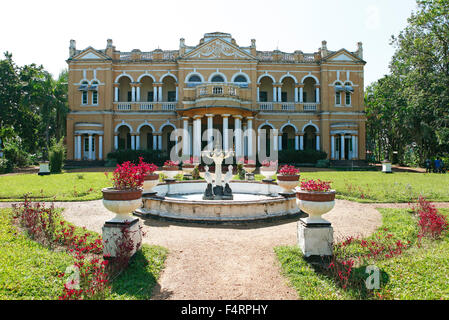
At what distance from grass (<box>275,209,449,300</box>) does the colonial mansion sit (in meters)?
20.8

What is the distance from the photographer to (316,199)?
15.5ft

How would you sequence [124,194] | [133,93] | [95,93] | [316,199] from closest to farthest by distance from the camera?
1. [124,194]
2. [316,199]
3. [95,93]
4. [133,93]

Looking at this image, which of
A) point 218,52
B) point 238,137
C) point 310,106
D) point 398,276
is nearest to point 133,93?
point 218,52

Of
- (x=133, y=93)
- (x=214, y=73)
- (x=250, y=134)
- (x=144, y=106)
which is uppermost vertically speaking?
(x=214, y=73)

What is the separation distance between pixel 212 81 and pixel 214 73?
2.50ft

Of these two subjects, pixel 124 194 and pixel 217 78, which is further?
pixel 217 78

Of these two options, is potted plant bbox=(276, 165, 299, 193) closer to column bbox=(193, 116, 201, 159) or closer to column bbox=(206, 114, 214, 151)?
column bbox=(206, 114, 214, 151)

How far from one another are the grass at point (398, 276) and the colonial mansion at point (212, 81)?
20.8 meters

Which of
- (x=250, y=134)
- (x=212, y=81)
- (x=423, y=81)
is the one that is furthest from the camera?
(x=212, y=81)

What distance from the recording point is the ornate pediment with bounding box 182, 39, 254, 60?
26297 mm

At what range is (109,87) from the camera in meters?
26.8

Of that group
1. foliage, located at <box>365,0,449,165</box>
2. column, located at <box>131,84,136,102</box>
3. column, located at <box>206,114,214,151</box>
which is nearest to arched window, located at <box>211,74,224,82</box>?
column, located at <box>206,114,214,151</box>

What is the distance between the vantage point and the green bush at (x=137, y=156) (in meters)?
25.0

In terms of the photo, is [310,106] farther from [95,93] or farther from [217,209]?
[217,209]
